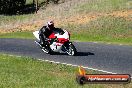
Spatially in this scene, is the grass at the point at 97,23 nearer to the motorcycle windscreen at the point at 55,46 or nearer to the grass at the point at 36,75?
the motorcycle windscreen at the point at 55,46

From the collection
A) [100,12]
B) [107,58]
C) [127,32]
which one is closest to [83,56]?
[107,58]

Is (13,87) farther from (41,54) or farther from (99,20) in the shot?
(99,20)

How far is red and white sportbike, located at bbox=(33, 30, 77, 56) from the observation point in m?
23.0

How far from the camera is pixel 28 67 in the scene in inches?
681

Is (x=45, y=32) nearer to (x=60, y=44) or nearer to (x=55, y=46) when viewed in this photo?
(x=55, y=46)

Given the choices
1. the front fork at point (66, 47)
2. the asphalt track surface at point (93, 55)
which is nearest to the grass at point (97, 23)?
the asphalt track surface at point (93, 55)

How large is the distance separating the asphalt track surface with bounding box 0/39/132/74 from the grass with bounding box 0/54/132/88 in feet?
6.21

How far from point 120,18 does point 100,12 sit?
267 inches

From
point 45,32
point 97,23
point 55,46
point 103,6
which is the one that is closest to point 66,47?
point 55,46

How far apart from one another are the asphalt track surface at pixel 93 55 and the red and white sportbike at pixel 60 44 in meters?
0.34

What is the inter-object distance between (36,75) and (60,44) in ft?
29.0

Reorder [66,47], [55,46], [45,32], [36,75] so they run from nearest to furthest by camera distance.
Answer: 1. [36,75]
2. [66,47]
3. [55,46]
4. [45,32]

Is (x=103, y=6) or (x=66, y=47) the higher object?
(x=66, y=47)

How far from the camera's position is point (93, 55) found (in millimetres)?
22547
